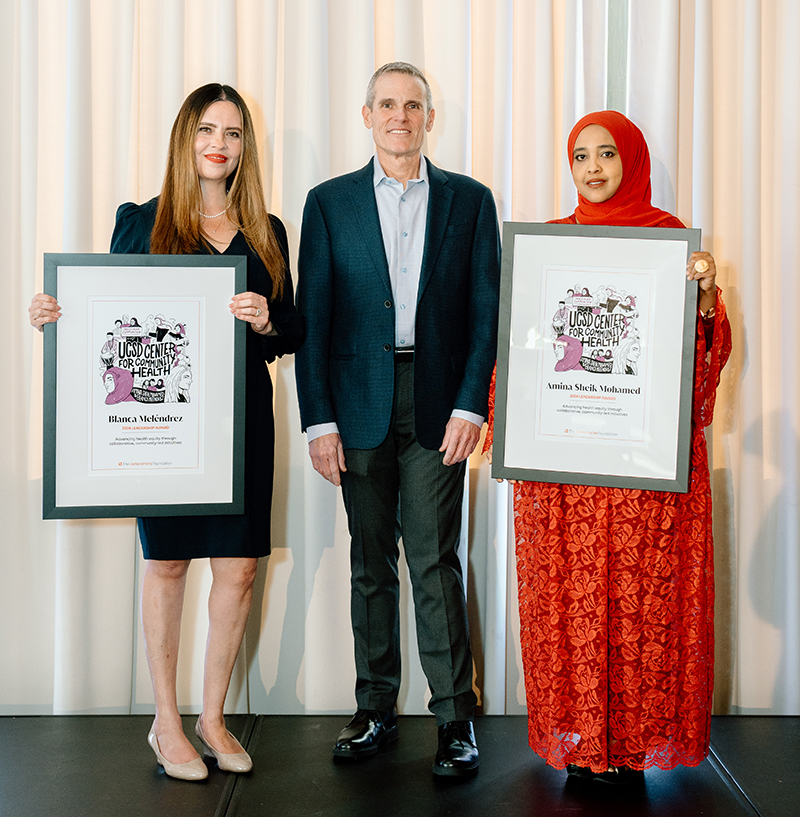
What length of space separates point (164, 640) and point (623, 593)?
3.74ft

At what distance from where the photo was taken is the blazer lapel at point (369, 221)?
6.91 feet

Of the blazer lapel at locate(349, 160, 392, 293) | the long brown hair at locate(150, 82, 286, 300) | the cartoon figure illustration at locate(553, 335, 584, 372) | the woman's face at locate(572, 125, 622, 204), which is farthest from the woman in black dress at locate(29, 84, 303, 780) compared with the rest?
the woman's face at locate(572, 125, 622, 204)

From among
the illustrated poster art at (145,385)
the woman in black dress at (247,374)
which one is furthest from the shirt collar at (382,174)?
the illustrated poster art at (145,385)

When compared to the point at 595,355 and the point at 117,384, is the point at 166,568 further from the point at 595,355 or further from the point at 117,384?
the point at 595,355

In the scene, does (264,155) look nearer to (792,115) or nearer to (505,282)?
(505,282)

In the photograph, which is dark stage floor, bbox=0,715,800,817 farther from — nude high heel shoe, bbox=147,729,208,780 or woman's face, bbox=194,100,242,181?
woman's face, bbox=194,100,242,181

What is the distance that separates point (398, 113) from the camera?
2.10m

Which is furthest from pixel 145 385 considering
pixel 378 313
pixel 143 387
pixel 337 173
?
pixel 337 173

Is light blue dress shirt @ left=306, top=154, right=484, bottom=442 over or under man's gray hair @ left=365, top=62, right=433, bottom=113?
under

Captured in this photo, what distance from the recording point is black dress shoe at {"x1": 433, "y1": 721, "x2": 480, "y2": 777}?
82.3 inches

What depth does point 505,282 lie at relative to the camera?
196 centimetres

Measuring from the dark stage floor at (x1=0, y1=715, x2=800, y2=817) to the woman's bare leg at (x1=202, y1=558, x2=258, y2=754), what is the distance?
0.12 m

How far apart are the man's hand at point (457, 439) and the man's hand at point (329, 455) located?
26cm

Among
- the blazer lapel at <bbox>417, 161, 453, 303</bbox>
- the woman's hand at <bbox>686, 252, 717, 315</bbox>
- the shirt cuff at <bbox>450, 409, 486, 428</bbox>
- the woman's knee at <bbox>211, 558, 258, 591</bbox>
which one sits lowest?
the woman's knee at <bbox>211, 558, 258, 591</bbox>
